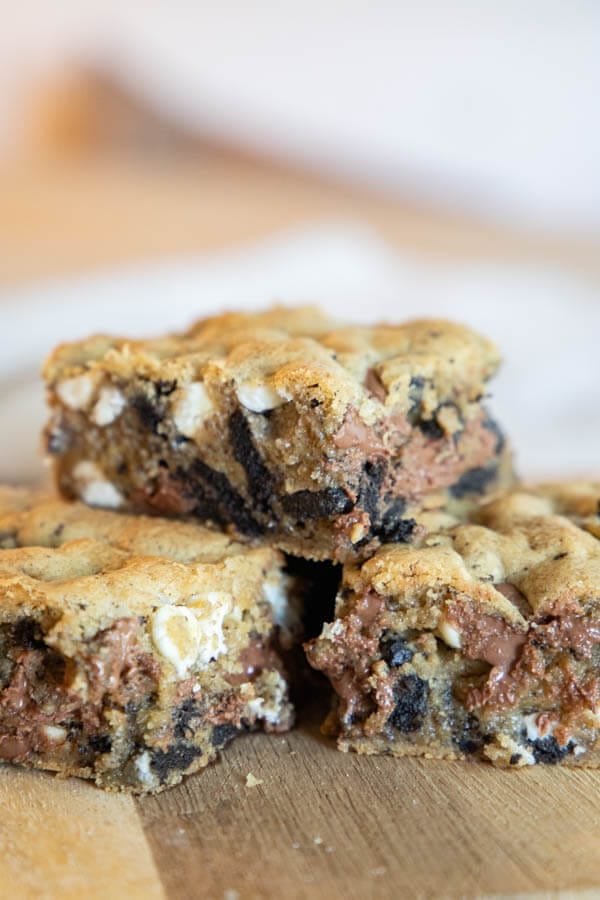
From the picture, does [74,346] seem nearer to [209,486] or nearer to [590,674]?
[209,486]

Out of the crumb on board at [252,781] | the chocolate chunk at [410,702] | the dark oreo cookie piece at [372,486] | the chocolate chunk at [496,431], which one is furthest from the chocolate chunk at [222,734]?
the chocolate chunk at [496,431]

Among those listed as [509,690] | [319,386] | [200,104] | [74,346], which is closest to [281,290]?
[200,104]

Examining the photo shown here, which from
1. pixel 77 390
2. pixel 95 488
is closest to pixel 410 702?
pixel 95 488

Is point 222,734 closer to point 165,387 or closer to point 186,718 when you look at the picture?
point 186,718

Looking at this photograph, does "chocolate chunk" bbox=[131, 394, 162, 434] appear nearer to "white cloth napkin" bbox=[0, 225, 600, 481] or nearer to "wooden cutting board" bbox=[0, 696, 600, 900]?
"wooden cutting board" bbox=[0, 696, 600, 900]

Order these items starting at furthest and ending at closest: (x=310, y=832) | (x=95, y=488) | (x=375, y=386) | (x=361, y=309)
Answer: (x=361, y=309) → (x=95, y=488) → (x=375, y=386) → (x=310, y=832)
